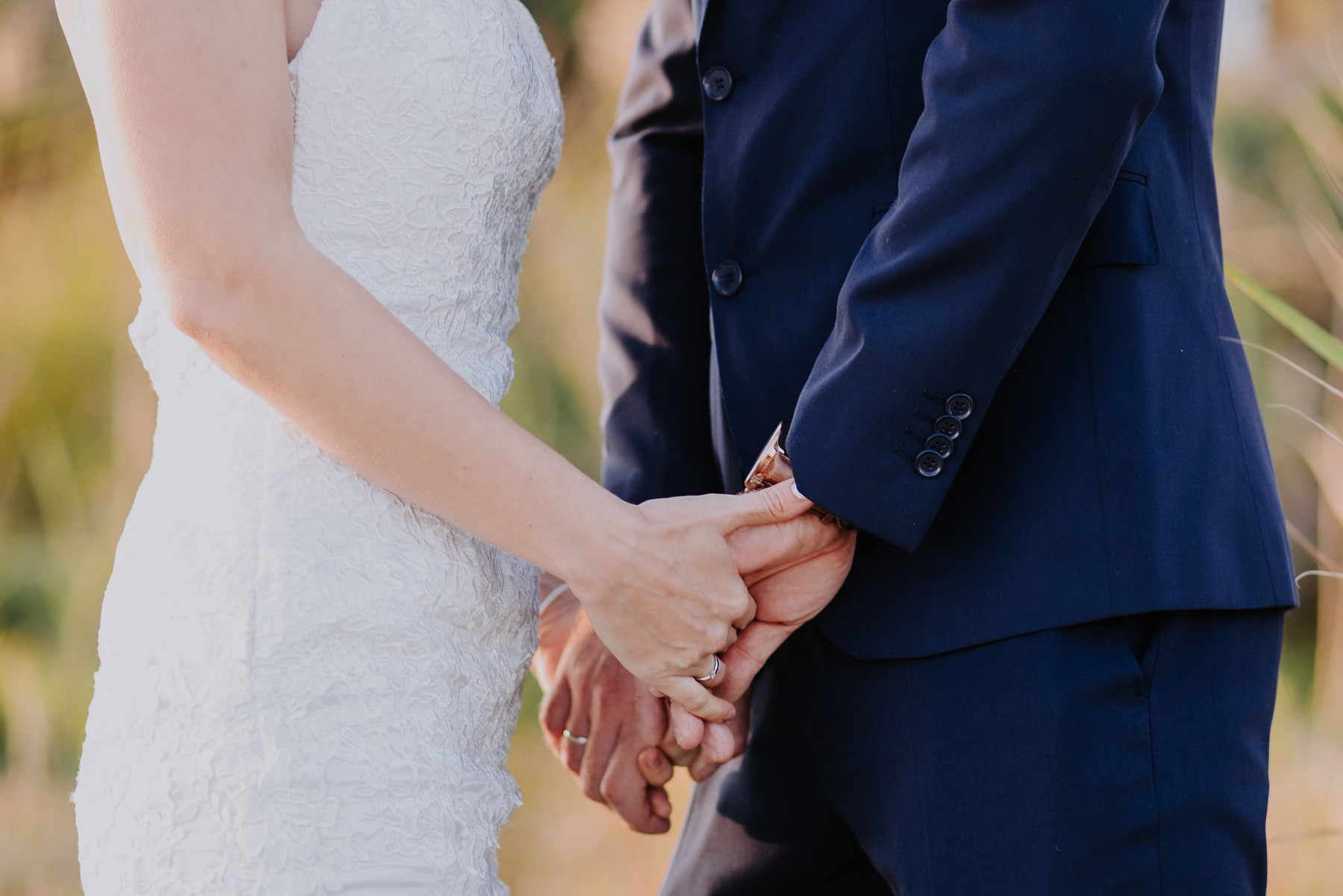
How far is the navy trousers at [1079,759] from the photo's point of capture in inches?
41.3

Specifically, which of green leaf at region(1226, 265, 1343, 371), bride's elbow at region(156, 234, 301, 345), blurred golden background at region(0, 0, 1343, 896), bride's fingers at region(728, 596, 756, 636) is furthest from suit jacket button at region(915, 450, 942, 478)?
blurred golden background at region(0, 0, 1343, 896)

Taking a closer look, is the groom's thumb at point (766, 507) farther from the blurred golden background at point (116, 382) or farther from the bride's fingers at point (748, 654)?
the blurred golden background at point (116, 382)

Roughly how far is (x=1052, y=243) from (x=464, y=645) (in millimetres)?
668

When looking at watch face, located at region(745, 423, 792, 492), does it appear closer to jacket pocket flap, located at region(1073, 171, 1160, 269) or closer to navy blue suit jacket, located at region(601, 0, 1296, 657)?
navy blue suit jacket, located at region(601, 0, 1296, 657)

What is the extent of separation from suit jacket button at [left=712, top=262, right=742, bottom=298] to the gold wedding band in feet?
1.32

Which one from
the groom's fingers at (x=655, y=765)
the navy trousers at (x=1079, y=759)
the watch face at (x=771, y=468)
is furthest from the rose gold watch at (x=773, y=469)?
the groom's fingers at (x=655, y=765)

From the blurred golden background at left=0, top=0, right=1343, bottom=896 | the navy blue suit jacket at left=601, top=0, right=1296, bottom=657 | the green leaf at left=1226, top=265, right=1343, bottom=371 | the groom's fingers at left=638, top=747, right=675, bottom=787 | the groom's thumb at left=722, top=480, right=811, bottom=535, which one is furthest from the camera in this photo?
the blurred golden background at left=0, top=0, right=1343, bottom=896

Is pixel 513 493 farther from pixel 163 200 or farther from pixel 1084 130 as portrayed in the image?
pixel 1084 130

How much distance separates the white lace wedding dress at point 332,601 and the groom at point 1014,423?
331mm

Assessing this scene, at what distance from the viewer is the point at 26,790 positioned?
3.35 meters

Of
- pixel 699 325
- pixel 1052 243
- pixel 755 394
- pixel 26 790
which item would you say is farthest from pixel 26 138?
pixel 1052 243

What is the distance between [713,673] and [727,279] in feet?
1.43

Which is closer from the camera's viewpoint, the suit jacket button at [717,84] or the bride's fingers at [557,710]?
the suit jacket button at [717,84]

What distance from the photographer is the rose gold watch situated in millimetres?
1171
